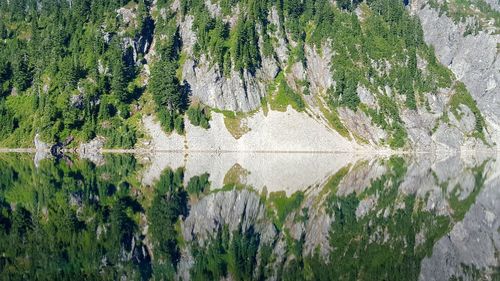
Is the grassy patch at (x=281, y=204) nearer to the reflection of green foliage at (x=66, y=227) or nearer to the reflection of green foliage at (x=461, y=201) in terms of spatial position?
the reflection of green foliage at (x=66, y=227)

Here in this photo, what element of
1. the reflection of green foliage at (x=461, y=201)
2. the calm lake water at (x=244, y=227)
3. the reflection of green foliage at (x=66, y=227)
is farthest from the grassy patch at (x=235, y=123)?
the reflection of green foliage at (x=461, y=201)

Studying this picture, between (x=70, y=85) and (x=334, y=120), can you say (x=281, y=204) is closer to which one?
(x=334, y=120)

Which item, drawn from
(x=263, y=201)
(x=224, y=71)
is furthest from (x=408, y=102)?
(x=263, y=201)

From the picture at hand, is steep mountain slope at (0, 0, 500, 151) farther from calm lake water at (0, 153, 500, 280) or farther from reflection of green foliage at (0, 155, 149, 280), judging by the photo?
reflection of green foliage at (0, 155, 149, 280)

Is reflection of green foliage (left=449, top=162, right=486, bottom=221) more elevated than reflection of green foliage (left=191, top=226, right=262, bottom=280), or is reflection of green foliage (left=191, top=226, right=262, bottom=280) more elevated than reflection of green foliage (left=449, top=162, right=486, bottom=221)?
reflection of green foliage (left=449, top=162, right=486, bottom=221)

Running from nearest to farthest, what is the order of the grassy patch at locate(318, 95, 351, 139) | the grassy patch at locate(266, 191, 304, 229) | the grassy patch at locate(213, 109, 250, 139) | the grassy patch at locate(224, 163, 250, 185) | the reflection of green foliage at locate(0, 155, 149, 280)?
the reflection of green foliage at locate(0, 155, 149, 280) < the grassy patch at locate(266, 191, 304, 229) < the grassy patch at locate(224, 163, 250, 185) < the grassy patch at locate(213, 109, 250, 139) < the grassy patch at locate(318, 95, 351, 139)

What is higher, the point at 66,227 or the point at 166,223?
the point at 166,223

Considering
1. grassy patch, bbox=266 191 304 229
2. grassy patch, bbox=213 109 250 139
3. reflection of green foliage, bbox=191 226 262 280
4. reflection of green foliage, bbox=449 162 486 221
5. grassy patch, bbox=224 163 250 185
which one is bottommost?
grassy patch, bbox=224 163 250 185

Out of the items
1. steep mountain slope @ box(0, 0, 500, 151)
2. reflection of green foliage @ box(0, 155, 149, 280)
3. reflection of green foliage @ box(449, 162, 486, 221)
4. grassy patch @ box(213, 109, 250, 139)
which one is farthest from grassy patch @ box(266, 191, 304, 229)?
steep mountain slope @ box(0, 0, 500, 151)

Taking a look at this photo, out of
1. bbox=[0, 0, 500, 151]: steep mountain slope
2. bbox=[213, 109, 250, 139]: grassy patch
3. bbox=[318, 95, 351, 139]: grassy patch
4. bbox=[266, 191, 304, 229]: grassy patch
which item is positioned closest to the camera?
bbox=[266, 191, 304, 229]: grassy patch

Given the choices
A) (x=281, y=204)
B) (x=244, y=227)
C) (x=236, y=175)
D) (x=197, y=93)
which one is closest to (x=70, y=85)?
(x=197, y=93)
